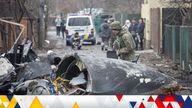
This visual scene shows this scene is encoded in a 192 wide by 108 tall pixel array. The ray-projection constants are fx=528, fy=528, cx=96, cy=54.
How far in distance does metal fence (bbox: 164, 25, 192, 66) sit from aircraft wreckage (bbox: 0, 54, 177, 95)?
8.72 meters

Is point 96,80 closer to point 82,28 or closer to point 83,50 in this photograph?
point 83,50

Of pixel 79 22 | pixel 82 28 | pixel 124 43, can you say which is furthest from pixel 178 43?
pixel 79 22

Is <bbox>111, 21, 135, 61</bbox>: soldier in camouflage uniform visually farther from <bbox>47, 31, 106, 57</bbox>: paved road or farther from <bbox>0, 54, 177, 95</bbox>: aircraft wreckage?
<bbox>47, 31, 106, 57</bbox>: paved road

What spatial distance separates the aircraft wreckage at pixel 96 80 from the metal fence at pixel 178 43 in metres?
8.72

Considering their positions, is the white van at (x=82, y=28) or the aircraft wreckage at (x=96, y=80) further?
the white van at (x=82, y=28)

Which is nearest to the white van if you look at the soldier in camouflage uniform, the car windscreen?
the car windscreen

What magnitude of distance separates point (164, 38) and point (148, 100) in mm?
17805

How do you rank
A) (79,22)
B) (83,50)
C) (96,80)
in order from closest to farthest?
(96,80), (83,50), (79,22)

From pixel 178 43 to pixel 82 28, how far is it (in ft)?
43.7

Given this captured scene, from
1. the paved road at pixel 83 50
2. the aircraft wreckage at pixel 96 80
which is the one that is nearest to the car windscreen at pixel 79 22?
the paved road at pixel 83 50

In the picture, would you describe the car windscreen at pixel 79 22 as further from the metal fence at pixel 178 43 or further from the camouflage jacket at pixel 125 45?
the camouflage jacket at pixel 125 45

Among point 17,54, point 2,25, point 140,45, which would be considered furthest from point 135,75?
point 140,45

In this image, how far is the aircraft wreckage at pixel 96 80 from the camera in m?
7.16

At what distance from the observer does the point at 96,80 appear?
7.09 meters
